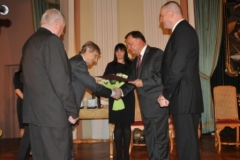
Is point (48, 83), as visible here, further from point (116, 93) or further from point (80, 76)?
point (116, 93)

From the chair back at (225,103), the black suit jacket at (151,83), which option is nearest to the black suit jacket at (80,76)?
the black suit jacket at (151,83)

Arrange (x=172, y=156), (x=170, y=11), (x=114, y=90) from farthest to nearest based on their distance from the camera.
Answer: (x=172, y=156) → (x=114, y=90) → (x=170, y=11)

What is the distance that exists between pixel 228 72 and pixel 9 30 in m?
5.43

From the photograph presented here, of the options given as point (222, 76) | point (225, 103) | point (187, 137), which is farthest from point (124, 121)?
point (222, 76)

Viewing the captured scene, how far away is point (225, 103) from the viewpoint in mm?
6430

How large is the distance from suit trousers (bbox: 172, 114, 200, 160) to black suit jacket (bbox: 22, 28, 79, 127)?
0.92 metres

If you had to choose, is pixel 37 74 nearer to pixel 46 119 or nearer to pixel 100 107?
pixel 46 119

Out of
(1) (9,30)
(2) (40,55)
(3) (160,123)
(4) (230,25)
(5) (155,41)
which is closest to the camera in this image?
(2) (40,55)

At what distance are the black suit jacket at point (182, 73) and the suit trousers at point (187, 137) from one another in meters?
0.08

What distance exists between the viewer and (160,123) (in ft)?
12.4

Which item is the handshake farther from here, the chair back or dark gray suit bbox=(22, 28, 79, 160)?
the chair back

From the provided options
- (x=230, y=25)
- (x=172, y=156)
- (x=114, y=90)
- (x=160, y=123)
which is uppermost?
(x=230, y=25)

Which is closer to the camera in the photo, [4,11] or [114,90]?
[4,11]

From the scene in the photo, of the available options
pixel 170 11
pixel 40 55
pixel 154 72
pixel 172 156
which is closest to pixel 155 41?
pixel 172 156
